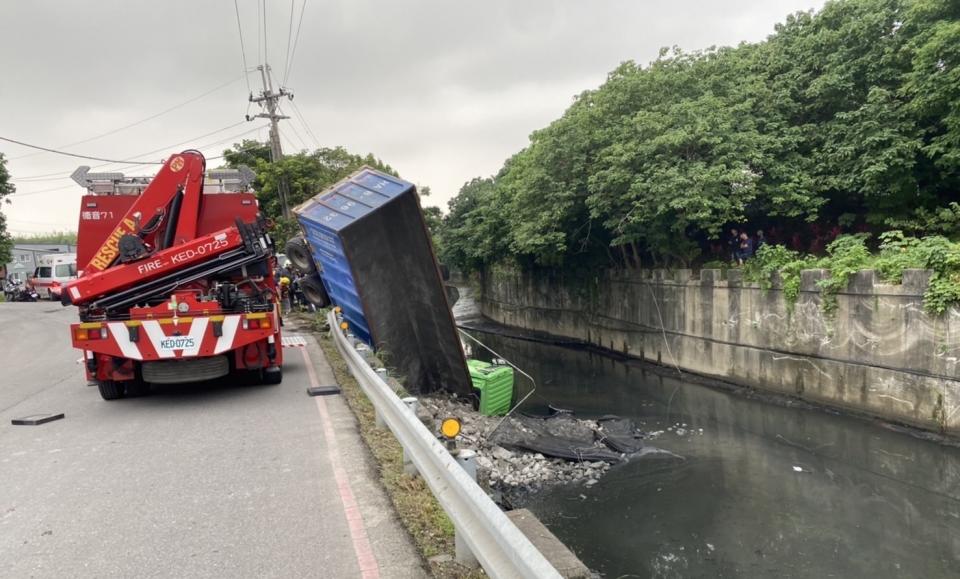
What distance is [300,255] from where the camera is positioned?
12812 mm

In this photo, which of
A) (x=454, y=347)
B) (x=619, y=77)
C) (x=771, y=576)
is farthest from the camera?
(x=619, y=77)

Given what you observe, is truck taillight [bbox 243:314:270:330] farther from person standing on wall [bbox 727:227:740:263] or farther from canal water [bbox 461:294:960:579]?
person standing on wall [bbox 727:227:740:263]

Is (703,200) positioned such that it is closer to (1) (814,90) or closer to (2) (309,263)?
(1) (814,90)

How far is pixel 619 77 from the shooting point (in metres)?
19.3

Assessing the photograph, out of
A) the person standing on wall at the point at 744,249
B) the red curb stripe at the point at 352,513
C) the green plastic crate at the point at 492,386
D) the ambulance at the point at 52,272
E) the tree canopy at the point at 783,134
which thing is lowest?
the green plastic crate at the point at 492,386

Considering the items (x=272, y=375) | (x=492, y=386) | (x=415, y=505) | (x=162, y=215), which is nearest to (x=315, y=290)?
(x=492, y=386)

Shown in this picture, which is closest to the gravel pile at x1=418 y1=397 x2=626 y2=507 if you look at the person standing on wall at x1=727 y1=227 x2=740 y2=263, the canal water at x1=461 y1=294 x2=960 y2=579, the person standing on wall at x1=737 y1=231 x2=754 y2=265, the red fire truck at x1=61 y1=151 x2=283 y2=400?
the canal water at x1=461 y1=294 x2=960 y2=579

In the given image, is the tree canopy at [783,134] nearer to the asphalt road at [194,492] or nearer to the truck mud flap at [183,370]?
the truck mud flap at [183,370]

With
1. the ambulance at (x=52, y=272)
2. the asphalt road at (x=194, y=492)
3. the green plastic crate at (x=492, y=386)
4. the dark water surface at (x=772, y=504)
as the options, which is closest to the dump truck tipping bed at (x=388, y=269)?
the green plastic crate at (x=492, y=386)

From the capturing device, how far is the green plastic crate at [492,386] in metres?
12.0

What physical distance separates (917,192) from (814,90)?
3.77 m

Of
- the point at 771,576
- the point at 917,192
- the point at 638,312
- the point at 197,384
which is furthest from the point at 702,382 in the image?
the point at 197,384

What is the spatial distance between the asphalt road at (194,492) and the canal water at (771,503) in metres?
4.08

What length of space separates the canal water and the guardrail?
4221 millimetres
